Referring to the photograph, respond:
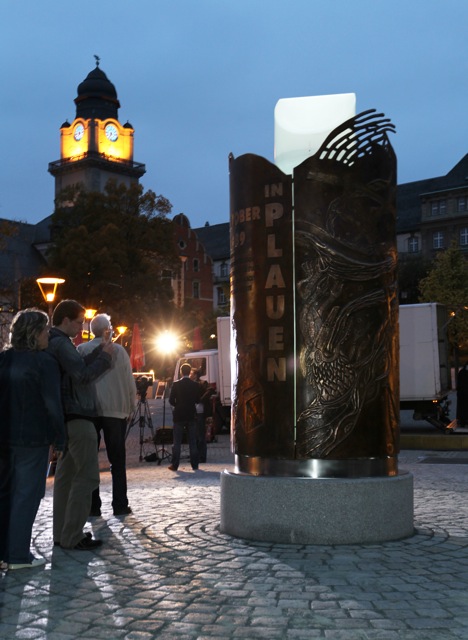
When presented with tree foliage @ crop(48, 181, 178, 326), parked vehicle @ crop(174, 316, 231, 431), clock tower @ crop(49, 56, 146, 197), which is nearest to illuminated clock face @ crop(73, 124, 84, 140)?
clock tower @ crop(49, 56, 146, 197)

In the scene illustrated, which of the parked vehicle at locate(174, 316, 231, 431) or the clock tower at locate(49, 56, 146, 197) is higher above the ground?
the clock tower at locate(49, 56, 146, 197)

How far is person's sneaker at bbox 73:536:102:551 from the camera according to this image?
6.80 m

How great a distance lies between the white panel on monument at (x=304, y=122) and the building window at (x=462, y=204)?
3037 inches

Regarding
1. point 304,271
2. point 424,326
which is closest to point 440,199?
point 424,326

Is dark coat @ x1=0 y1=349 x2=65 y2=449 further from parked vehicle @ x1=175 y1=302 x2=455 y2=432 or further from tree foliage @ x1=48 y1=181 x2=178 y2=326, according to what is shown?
tree foliage @ x1=48 y1=181 x2=178 y2=326

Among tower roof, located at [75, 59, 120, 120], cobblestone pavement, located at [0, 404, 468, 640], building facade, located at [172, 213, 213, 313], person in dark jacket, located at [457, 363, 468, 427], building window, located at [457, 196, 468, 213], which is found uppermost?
tower roof, located at [75, 59, 120, 120]

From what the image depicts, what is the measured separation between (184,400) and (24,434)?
7927 millimetres

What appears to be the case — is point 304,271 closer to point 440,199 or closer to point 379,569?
point 379,569

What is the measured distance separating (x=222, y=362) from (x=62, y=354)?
1664 centimetres

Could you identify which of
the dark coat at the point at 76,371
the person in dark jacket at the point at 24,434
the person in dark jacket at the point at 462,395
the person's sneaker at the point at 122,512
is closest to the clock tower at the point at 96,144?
the person in dark jacket at the point at 462,395

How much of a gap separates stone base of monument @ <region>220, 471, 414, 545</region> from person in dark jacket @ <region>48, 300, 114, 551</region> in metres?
1.33

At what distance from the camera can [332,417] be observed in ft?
23.8

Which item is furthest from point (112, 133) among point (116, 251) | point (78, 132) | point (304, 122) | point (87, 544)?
point (87, 544)

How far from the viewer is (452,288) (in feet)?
197
